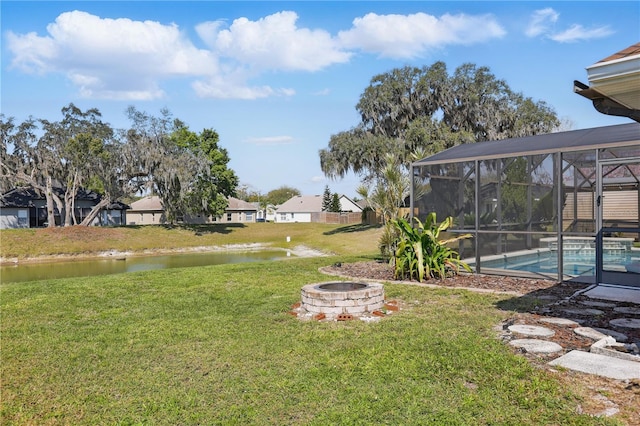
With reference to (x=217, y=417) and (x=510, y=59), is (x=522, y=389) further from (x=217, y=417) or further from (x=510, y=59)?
(x=510, y=59)

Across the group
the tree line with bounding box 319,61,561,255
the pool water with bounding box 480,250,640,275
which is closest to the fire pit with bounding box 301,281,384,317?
the pool water with bounding box 480,250,640,275

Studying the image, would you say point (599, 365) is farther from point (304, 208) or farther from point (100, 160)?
point (304, 208)

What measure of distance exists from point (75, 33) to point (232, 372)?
23.6 feet

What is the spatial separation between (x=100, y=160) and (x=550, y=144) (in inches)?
1024

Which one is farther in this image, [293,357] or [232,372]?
A: [293,357]

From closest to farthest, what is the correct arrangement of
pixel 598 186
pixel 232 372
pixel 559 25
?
pixel 232 372
pixel 598 186
pixel 559 25

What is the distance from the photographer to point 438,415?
9.67 feet

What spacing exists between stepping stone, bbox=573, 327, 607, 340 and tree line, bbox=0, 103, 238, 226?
27.5 metres

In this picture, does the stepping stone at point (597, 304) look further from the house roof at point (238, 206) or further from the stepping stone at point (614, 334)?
the house roof at point (238, 206)

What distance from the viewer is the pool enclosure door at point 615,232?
7758mm

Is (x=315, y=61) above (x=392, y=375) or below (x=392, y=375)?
above

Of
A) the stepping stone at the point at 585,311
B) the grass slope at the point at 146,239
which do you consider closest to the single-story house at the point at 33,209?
the grass slope at the point at 146,239

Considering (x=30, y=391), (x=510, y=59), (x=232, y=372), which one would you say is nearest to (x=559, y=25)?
(x=510, y=59)

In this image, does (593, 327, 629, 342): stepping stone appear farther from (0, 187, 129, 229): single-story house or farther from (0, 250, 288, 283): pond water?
(0, 187, 129, 229): single-story house
